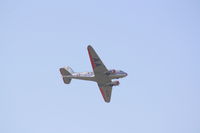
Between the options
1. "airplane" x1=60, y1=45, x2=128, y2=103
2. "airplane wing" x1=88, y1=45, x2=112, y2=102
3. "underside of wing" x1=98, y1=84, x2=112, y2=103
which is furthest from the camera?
"underside of wing" x1=98, y1=84, x2=112, y2=103

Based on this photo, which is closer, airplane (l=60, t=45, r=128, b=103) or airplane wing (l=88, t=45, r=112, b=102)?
airplane wing (l=88, t=45, r=112, b=102)

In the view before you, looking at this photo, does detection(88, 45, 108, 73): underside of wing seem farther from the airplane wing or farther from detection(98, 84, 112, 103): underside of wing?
detection(98, 84, 112, 103): underside of wing

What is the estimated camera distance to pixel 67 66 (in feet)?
244

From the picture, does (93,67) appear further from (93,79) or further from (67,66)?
(67,66)

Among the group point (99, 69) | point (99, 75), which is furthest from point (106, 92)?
point (99, 69)

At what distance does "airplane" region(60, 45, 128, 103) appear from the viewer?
2470 inches

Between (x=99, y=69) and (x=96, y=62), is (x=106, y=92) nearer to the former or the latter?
(x=99, y=69)

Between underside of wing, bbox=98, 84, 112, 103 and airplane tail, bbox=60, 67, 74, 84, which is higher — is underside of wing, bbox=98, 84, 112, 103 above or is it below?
below

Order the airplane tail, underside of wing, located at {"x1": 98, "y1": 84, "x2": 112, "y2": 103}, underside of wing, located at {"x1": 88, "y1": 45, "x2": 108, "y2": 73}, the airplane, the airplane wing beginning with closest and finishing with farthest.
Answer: underside of wing, located at {"x1": 88, "y1": 45, "x2": 108, "y2": 73}, the airplane wing, the airplane, underside of wing, located at {"x1": 98, "y1": 84, "x2": 112, "y2": 103}, the airplane tail

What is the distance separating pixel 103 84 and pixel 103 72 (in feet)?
15.1

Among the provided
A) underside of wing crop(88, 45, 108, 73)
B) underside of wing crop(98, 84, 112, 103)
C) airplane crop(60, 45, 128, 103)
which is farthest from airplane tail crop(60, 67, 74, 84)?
underside of wing crop(88, 45, 108, 73)

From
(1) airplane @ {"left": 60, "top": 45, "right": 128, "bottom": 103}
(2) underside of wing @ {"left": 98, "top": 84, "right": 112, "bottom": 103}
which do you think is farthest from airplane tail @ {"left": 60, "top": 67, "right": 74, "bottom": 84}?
(2) underside of wing @ {"left": 98, "top": 84, "right": 112, "bottom": 103}

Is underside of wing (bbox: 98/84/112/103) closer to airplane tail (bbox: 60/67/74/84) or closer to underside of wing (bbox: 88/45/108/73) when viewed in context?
underside of wing (bbox: 88/45/108/73)

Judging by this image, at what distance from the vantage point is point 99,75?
64.6 m
